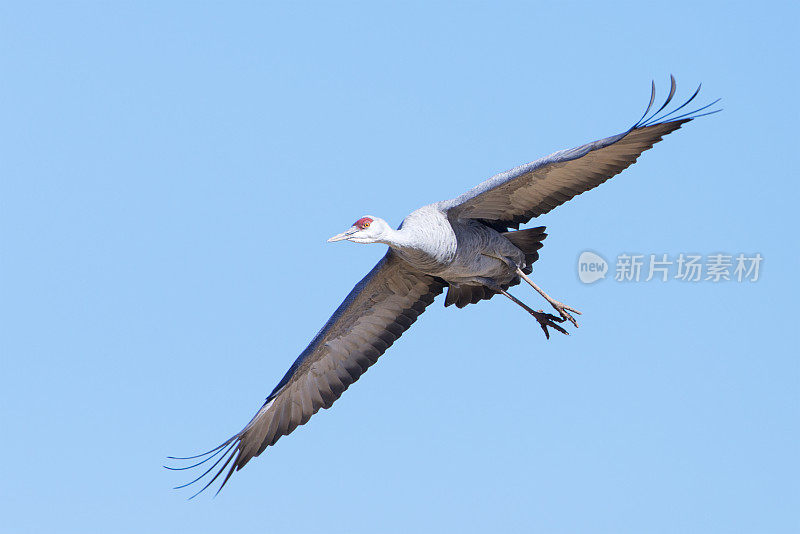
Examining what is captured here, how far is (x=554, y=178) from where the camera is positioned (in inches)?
560

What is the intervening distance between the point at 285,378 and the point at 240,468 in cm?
128

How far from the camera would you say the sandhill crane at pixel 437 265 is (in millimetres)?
13672

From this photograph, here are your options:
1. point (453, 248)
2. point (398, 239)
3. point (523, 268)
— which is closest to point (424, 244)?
point (398, 239)

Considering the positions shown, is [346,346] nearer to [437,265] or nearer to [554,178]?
[437,265]

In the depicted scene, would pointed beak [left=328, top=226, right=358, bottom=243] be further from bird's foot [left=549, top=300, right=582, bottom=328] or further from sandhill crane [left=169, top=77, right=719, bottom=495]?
bird's foot [left=549, top=300, right=582, bottom=328]

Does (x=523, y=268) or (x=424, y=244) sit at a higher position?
(x=424, y=244)

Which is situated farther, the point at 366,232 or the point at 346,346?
the point at 346,346

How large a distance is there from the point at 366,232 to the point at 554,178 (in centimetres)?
256

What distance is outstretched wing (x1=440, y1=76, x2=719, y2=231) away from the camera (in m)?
13.4

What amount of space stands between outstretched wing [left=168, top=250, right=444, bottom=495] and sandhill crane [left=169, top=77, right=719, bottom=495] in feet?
0.04

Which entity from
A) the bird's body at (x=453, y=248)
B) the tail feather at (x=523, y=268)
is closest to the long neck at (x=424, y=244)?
the bird's body at (x=453, y=248)

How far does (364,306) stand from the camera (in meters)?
15.3

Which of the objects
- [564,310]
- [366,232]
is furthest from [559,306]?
[366,232]

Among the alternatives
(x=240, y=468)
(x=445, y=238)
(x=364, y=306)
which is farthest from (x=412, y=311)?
(x=240, y=468)
